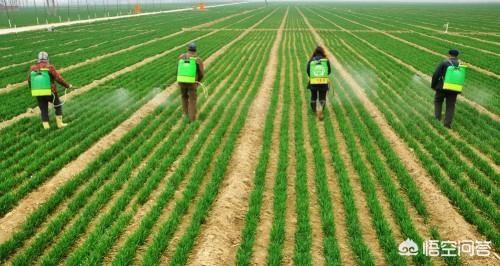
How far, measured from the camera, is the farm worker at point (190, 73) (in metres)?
11.0

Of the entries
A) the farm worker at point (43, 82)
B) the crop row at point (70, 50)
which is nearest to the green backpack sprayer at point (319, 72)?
the farm worker at point (43, 82)

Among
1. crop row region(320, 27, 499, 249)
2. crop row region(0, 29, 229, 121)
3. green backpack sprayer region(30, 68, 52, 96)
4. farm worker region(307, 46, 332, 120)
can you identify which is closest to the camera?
crop row region(320, 27, 499, 249)

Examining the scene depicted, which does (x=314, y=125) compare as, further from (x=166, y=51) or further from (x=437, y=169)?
(x=166, y=51)

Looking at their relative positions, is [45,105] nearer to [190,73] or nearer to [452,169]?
[190,73]

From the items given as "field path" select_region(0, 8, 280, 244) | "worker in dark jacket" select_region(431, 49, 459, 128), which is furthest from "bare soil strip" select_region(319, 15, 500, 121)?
"field path" select_region(0, 8, 280, 244)

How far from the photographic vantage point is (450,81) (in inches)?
413

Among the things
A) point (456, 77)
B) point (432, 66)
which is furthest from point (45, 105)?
point (432, 66)

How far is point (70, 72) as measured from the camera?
64.8 feet

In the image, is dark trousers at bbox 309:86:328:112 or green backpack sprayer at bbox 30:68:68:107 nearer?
green backpack sprayer at bbox 30:68:68:107

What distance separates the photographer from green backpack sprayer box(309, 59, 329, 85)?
1155cm

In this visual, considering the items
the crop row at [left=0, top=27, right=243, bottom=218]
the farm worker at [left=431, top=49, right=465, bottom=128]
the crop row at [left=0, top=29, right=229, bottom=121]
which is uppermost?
the farm worker at [left=431, top=49, right=465, bottom=128]

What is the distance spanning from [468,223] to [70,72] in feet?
60.7

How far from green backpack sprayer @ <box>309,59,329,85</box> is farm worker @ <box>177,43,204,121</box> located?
307 cm

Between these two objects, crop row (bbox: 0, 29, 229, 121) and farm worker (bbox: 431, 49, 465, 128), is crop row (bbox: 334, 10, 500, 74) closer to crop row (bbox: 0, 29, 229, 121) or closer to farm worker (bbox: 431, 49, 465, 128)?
farm worker (bbox: 431, 49, 465, 128)
